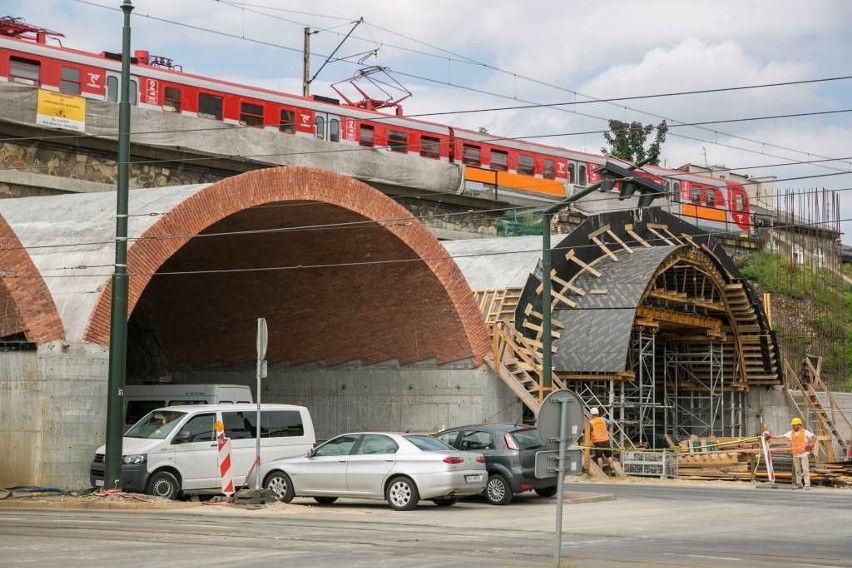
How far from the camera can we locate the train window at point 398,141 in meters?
45.1

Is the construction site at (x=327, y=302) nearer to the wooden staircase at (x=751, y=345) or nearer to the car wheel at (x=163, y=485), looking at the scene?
the wooden staircase at (x=751, y=345)

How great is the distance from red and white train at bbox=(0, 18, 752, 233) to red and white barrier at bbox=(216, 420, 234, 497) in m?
16.7

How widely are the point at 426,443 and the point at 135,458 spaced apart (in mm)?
5218

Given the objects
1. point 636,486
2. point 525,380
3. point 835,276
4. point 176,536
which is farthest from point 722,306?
point 176,536

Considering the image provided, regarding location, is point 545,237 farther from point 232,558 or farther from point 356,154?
point 232,558

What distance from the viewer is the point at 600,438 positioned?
31.0 metres

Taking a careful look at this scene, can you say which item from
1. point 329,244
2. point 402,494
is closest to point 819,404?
point 329,244

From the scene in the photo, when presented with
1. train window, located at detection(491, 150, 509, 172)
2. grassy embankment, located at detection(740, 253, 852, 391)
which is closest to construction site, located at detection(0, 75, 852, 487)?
train window, located at detection(491, 150, 509, 172)

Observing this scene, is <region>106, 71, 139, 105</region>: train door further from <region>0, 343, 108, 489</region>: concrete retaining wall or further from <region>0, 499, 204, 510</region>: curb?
<region>0, 499, 204, 510</region>: curb

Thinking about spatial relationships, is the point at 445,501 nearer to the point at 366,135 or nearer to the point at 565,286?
the point at 565,286

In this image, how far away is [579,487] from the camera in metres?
27.6

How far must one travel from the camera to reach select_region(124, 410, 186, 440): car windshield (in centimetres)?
2220

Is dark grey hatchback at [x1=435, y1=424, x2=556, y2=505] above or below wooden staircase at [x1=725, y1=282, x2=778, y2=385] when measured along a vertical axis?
below

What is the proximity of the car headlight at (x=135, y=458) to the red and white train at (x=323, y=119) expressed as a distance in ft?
50.2
